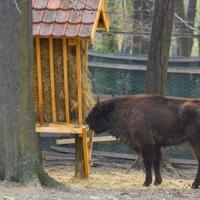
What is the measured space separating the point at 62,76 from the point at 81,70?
31 cm

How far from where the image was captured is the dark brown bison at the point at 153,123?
32.9ft

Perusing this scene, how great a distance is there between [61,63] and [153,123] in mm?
1721

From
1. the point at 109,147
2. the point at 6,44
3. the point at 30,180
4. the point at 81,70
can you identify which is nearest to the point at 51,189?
the point at 30,180

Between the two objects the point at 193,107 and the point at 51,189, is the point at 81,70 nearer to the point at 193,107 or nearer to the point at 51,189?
the point at 193,107

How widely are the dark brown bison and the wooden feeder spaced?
70 centimetres

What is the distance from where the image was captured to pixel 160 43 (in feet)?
38.5

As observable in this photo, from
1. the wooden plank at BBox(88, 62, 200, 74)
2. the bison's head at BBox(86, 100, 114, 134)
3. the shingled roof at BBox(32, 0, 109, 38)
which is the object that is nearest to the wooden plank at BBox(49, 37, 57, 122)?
the shingled roof at BBox(32, 0, 109, 38)

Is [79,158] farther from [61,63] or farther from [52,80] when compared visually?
[61,63]

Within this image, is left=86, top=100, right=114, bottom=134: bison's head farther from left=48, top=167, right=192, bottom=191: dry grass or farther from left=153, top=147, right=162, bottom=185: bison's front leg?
left=153, top=147, right=162, bottom=185: bison's front leg

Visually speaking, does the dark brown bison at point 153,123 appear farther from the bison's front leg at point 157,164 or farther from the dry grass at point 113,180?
the dry grass at point 113,180

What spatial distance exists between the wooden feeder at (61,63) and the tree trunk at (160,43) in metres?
1.55

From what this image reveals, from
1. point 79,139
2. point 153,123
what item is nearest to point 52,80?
point 79,139

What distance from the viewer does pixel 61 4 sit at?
996 centimetres

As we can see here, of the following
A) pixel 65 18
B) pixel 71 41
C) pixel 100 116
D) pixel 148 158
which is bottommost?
pixel 148 158
